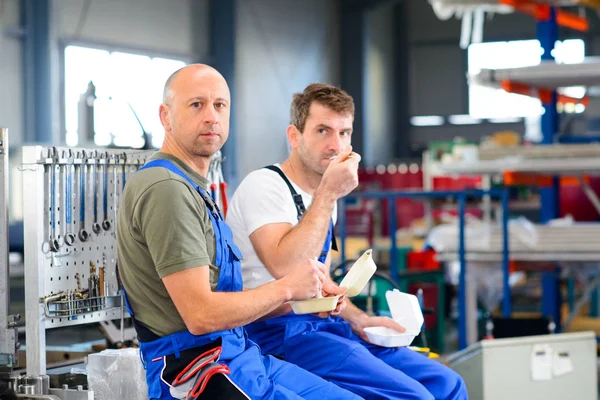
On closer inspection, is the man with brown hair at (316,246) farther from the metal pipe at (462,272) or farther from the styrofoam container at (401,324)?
the metal pipe at (462,272)

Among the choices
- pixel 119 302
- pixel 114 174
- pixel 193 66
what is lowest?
pixel 119 302

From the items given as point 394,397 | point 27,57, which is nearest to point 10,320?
point 394,397

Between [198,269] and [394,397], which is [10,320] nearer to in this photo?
[198,269]

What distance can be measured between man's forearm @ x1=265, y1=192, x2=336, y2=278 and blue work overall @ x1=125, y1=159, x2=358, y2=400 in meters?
0.27

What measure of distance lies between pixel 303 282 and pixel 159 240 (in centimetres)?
40

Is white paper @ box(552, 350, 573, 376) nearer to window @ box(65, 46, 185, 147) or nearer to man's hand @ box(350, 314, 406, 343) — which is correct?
man's hand @ box(350, 314, 406, 343)

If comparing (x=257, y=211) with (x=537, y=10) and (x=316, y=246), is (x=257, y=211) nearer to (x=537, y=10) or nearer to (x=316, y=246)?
(x=316, y=246)

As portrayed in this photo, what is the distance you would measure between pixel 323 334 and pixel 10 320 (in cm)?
93

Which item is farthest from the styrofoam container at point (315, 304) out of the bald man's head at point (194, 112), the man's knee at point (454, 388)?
the man's knee at point (454, 388)

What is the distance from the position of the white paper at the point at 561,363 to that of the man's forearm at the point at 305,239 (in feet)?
5.50

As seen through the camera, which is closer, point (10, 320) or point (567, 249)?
point (10, 320)

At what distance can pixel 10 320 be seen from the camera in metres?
2.32

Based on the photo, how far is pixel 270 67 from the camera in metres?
14.1

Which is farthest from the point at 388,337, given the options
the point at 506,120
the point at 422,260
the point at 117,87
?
the point at 506,120
